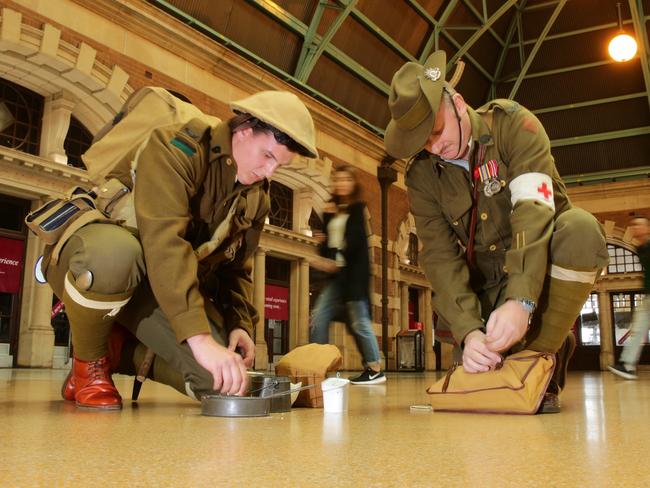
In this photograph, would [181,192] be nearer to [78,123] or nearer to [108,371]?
[108,371]

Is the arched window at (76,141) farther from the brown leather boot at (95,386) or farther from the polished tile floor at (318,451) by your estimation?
the polished tile floor at (318,451)

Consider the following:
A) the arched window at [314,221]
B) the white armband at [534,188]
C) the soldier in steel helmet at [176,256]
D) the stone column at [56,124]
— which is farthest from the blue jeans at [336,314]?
the arched window at [314,221]

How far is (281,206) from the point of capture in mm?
12750

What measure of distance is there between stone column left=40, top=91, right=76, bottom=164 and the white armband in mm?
7546

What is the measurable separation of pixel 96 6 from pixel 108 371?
7479mm

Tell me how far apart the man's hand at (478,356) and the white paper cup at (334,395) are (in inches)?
17.2

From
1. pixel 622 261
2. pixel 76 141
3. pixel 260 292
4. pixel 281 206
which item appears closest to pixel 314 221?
pixel 281 206

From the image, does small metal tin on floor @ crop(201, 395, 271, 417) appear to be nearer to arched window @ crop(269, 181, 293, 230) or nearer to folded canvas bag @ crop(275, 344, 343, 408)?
folded canvas bag @ crop(275, 344, 343, 408)

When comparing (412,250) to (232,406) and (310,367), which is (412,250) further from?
(232,406)

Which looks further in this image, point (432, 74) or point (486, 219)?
point (486, 219)

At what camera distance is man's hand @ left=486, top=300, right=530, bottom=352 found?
2016 mm

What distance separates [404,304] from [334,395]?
13706mm

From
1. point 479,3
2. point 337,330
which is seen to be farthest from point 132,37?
point 479,3

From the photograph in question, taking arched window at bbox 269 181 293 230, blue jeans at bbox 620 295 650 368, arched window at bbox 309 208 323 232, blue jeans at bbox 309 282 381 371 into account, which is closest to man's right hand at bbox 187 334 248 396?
blue jeans at bbox 309 282 381 371
